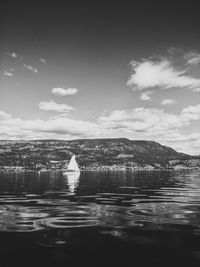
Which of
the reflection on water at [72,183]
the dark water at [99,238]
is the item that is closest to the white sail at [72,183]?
the reflection on water at [72,183]

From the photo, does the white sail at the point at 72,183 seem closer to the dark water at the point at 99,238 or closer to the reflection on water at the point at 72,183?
the reflection on water at the point at 72,183

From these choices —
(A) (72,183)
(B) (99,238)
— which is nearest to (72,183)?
(A) (72,183)

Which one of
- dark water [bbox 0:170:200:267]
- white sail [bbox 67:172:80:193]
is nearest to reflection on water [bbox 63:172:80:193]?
white sail [bbox 67:172:80:193]

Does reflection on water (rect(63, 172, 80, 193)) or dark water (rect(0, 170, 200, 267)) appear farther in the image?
reflection on water (rect(63, 172, 80, 193))

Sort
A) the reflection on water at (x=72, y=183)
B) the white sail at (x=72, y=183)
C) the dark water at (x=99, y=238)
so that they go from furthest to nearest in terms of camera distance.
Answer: the reflection on water at (x=72, y=183), the white sail at (x=72, y=183), the dark water at (x=99, y=238)

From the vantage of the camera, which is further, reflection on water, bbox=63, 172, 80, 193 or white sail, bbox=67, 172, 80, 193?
reflection on water, bbox=63, 172, 80, 193

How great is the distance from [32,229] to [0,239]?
98.8 inches

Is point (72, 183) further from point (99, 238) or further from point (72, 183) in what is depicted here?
point (99, 238)

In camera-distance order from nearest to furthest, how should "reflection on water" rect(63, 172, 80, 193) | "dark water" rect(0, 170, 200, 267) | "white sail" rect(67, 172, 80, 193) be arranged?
"dark water" rect(0, 170, 200, 267) → "white sail" rect(67, 172, 80, 193) → "reflection on water" rect(63, 172, 80, 193)

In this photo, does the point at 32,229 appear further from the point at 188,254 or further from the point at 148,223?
the point at 188,254

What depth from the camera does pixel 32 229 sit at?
17938 mm

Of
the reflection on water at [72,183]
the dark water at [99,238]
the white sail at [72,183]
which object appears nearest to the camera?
the dark water at [99,238]

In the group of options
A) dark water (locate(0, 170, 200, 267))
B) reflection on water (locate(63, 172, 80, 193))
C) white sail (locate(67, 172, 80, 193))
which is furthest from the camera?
reflection on water (locate(63, 172, 80, 193))

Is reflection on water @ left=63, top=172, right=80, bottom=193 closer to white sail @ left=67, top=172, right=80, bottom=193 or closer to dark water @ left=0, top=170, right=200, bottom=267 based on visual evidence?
white sail @ left=67, top=172, right=80, bottom=193
